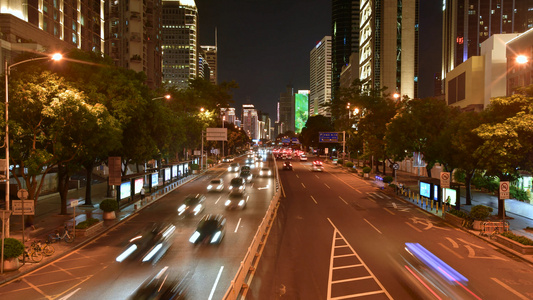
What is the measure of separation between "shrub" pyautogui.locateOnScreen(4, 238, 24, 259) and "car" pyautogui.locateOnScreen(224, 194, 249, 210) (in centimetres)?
1572

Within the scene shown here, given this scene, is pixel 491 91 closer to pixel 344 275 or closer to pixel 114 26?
pixel 344 275

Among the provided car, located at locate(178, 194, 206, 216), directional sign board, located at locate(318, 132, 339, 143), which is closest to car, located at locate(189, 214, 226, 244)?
car, located at locate(178, 194, 206, 216)

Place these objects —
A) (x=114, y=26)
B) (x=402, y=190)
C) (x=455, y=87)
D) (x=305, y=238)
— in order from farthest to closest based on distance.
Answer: (x=114, y=26)
(x=455, y=87)
(x=402, y=190)
(x=305, y=238)

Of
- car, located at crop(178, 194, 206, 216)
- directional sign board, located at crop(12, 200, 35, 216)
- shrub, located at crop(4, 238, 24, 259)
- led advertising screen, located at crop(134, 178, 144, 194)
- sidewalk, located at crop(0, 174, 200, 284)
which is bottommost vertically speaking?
Answer: sidewalk, located at crop(0, 174, 200, 284)

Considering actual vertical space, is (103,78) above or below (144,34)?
below

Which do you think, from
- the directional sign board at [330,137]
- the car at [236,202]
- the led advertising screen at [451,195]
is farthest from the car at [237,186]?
the directional sign board at [330,137]

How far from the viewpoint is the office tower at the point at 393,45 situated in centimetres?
11438

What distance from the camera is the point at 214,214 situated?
2698 centimetres

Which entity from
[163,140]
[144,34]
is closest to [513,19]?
[144,34]

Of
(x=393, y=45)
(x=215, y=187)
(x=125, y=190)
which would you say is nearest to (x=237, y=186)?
(x=215, y=187)

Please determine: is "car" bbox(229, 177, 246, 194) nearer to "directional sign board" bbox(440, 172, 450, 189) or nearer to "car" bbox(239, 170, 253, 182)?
"car" bbox(239, 170, 253, 182)

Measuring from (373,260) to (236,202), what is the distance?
58.2ft

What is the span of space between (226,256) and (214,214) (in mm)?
10477

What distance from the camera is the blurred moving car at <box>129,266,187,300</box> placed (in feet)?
39.6
